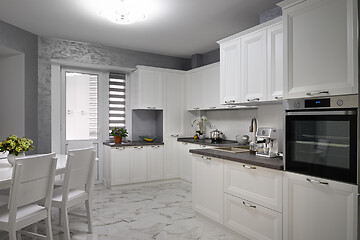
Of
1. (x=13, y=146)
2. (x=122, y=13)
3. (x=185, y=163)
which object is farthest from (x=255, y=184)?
(x=185, y=163)

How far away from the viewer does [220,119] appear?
5.15 m

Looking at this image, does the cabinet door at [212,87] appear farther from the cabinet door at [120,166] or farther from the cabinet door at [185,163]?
the cabinet door at [120,166]

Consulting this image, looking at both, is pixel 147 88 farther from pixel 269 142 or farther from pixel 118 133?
pixel 269 142

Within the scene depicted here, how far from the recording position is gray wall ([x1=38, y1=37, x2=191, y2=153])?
14.5ft

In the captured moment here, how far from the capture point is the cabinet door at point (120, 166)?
473 cm

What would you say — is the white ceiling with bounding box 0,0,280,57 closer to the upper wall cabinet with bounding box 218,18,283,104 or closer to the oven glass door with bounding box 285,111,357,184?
Result: the upper wall cabinet with bounding box 218,18,283,104

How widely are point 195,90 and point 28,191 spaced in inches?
144

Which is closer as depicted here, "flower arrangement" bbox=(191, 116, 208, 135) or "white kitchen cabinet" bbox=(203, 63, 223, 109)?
"white kitchen cabinet" bbox=(203, 63, 223, 109)

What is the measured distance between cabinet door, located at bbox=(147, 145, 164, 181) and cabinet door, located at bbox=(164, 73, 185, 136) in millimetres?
386

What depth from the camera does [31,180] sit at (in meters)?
2.17

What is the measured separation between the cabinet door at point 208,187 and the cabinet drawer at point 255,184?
0.13 m

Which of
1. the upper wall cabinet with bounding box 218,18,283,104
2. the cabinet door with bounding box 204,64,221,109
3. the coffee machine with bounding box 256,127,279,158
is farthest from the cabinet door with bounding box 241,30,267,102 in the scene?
the cabinet door with bounding box 204,64,221,109

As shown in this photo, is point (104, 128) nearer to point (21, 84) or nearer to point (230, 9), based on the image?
point (21, 84)

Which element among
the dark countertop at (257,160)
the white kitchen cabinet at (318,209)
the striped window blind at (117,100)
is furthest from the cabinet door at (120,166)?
the white kitchen cabinet at (318,209)
